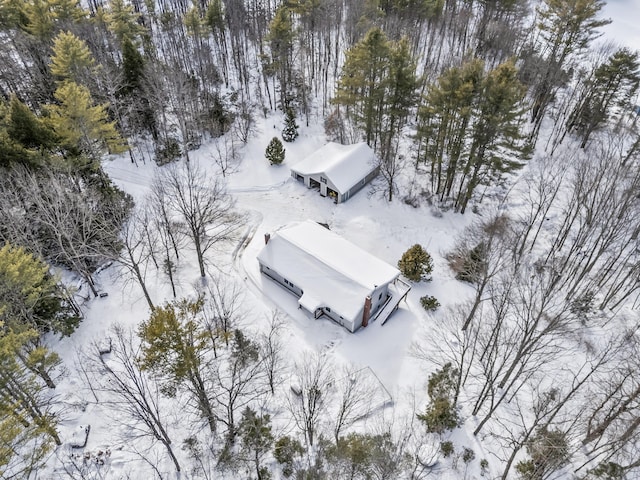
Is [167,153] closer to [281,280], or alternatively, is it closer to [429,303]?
[281,280]

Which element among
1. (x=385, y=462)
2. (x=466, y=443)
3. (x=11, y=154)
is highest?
(x=11, y=154)

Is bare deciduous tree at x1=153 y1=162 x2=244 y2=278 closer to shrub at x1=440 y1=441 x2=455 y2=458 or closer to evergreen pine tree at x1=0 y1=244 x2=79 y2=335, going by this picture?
evergreen pine tree at x1=0 y1=244 x2=79 y2=335

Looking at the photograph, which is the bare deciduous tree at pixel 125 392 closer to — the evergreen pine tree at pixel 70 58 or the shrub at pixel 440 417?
the shrub at pixel 440 417

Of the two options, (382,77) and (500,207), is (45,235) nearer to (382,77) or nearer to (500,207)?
(382,77)

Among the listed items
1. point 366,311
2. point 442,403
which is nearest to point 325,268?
point 366,311

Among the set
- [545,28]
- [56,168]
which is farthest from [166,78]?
[545,28]
